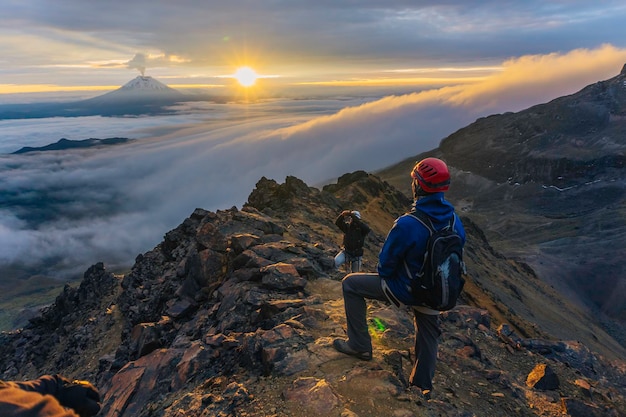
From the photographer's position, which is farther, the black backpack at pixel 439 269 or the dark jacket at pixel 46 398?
the black backpack at pixel 439 269

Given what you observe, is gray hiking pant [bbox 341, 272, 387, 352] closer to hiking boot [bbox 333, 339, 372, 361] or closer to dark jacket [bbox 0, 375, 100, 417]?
hiking boot [bbox 333, 339, 372, 361]

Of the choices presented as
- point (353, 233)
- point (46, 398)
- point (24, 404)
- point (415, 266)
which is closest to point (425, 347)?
point (415, 266)

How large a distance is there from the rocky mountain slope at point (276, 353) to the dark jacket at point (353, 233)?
1013 millimetres

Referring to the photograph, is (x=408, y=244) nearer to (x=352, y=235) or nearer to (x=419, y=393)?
(x=419, y=393)

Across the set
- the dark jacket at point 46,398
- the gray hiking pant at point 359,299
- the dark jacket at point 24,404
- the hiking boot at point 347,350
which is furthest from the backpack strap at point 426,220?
the dark jacket at point 24,404

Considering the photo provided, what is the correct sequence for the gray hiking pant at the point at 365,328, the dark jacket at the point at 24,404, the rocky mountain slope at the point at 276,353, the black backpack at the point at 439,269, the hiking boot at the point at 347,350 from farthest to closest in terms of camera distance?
A: the hiking boot at the point at 347,350, the rocky mountain slope at the point at 276,353, the gray hiking pant at the point at 365,328, the black backpack at the point at 439,269, the dark jacket at the point at 24,404

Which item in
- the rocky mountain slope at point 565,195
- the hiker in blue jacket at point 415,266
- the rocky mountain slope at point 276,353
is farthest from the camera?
the rocky mountain slope at point 565,195

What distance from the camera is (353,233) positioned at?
506 inches

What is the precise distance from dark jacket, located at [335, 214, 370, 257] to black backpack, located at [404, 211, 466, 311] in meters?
6.24

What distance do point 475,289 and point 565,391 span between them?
82.2 ft

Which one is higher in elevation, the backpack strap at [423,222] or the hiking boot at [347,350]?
the backpack strap at [423,222]

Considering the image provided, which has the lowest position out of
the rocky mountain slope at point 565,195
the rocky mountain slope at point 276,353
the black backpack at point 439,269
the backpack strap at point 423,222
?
the rocky mountain slope at point 565,195

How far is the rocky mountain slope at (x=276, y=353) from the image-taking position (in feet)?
22.5

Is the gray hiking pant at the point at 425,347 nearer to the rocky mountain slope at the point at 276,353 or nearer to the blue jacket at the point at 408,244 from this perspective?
the rocky mountain slope at the point at 276,353
